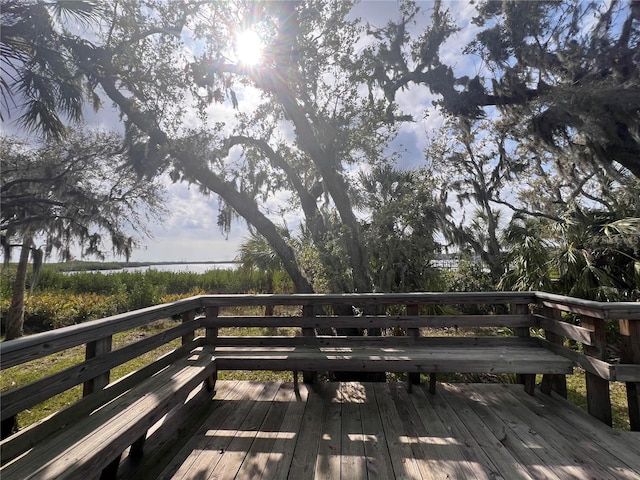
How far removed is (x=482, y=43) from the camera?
5.85m

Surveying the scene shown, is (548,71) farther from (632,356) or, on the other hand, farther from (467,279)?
(632,356)

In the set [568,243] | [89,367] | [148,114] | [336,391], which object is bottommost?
[336,391]

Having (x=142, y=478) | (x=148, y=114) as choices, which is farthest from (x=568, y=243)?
(x=148, y=114)

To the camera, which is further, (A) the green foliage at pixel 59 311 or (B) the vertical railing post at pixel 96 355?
(A) the green foliage at pixel 59 311

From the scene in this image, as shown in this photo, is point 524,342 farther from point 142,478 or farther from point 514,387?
point 142,478

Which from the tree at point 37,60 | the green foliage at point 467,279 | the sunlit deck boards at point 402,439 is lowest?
the sunlit deck boards at point 402,439

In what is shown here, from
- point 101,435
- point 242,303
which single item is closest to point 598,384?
point 242,303

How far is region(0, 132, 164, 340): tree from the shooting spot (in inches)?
239

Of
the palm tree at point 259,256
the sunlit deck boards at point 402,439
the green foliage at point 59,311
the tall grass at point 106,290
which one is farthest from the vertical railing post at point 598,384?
the green foliage at point 59,311

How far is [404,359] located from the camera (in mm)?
2408

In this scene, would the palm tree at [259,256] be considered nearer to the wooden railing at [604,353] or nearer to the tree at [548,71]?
the tree at [548,71]

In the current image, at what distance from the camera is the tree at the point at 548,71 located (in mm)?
4809

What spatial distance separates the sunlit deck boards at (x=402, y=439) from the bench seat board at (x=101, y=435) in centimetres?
44

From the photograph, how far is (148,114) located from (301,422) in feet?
15.8
